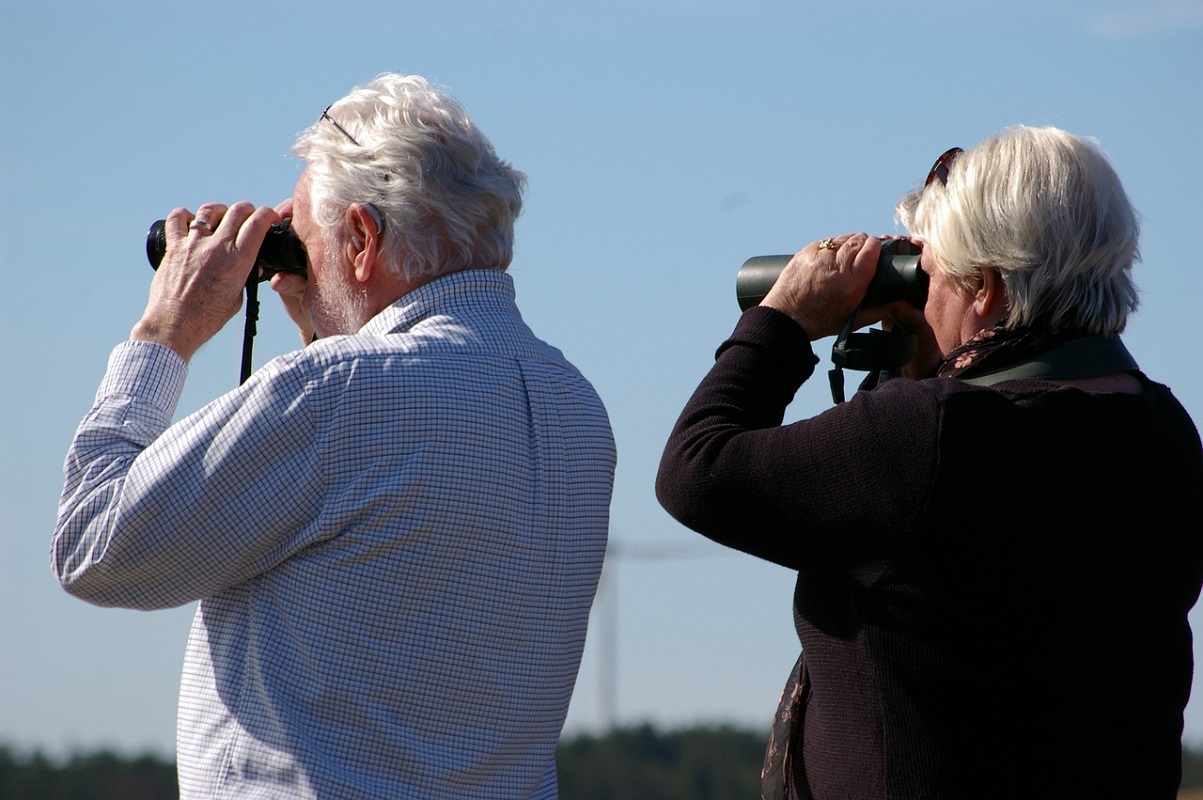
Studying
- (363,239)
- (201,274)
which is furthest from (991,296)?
(201,274)

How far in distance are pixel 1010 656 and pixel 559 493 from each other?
727mm

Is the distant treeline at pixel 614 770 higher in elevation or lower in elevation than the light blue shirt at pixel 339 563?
lower

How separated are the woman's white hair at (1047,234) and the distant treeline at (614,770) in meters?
17.4

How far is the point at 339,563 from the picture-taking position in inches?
97.8

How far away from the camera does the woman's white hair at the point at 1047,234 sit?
2680 mm

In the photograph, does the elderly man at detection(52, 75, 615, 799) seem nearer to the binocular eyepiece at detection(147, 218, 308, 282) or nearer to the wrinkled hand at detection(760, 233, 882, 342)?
the binocular eyepiece at detection(147, 218, 308, 282)

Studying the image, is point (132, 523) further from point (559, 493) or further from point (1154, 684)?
point (1154, 684)

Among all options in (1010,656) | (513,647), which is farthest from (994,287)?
(513,647)

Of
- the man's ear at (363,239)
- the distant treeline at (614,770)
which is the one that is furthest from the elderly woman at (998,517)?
the distant treeline at (614,770)

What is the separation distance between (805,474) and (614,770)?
20.9m

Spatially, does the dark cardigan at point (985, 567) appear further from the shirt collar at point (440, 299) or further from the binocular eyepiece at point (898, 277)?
the shirt collar at point (440, 299)

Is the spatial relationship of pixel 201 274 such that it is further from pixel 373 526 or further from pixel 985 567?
pixel 985 567

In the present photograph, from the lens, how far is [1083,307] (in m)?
2.70

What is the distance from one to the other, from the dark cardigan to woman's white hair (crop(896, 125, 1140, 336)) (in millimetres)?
150
